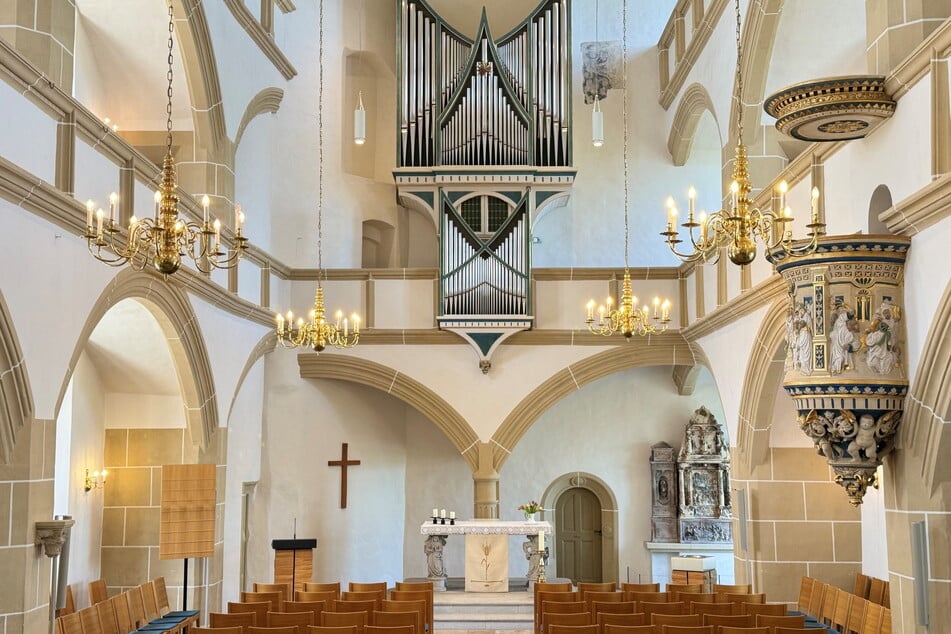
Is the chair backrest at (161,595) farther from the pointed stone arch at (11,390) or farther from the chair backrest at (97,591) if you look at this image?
the pointed stone arch at (11,390)

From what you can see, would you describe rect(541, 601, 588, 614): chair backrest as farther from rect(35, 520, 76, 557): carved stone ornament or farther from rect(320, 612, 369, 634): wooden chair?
rect(35, 520, 76, 557): carved stone ornament

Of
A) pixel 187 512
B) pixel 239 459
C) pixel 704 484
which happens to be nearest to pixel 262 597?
pixel 187 512

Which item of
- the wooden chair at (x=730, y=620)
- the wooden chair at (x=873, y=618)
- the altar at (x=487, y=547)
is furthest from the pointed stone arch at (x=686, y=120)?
the wooden chair at (x=730, y=620)

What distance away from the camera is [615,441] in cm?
1825

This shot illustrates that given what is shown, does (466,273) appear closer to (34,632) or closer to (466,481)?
(466,481)

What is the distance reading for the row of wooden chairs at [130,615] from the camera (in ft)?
31.7

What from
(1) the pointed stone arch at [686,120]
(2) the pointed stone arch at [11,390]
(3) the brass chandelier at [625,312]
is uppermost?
(1) the pointed stone arch at [686,120]

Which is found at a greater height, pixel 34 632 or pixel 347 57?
pixel 347 57

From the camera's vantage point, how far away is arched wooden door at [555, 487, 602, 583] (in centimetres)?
1856

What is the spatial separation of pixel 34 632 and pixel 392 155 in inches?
443

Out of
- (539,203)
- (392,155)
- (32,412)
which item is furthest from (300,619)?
(392,155)

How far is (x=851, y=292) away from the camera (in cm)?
774

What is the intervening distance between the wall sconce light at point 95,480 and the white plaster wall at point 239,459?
154 centimetres

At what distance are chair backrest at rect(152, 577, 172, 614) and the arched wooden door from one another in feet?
26.8
